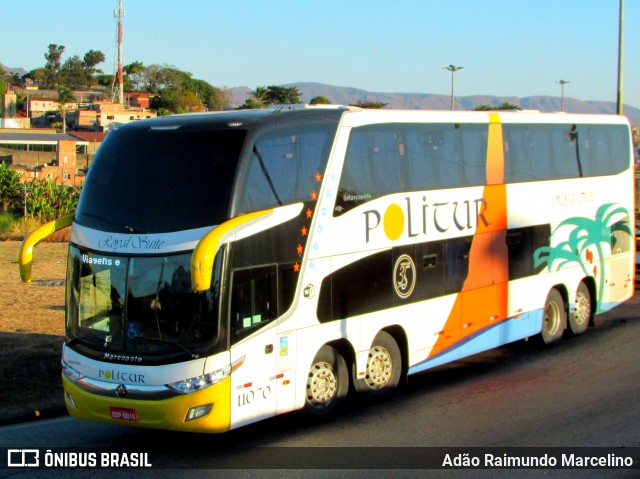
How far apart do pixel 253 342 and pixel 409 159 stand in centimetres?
390

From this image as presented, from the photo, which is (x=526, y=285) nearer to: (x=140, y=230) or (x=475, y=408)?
(x=475, y=408)

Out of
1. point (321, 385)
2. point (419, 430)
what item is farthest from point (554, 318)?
point (321, 385)

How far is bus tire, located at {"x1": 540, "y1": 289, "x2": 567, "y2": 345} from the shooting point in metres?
15.1

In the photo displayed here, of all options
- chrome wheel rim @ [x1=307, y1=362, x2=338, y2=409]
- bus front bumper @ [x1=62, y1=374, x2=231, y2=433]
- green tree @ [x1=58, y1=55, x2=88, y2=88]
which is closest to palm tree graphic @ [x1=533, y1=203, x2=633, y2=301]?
chrome wheel rim @ [x1=307, y1=362, x2=338, y2=409]

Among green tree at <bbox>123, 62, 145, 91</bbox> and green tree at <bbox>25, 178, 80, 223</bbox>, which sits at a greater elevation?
green tree at <bbox>123, 62, 145, 91</bbox>

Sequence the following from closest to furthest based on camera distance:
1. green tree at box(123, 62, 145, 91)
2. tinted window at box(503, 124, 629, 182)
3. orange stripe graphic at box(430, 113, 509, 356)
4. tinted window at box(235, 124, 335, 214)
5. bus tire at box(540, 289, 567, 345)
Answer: tinted window at box(235, 124, 335, 214) < orange stripe graphic at box(430, 113, 509, 356) < tinted window at box(503, 124, 629, 182) < bus tire at box(540, 289, 567, 345) < green tree at box(123, 62, 145, 91)

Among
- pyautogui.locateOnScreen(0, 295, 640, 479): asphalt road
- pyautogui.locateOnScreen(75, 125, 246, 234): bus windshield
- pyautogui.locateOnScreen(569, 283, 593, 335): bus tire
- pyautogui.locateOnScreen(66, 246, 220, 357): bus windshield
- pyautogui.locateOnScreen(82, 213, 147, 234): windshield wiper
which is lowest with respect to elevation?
pyautogui.locateOnScreen(0, 295, 640, 479): asphalt road

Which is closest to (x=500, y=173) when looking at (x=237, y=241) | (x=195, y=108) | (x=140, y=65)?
(x=237, y=241)

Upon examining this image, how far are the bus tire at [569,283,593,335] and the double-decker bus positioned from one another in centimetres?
235

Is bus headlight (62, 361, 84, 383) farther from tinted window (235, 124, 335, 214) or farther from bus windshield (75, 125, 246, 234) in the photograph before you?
tinted window (235, 124, 335, 214)

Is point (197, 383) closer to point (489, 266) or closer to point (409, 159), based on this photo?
point (409, 159)

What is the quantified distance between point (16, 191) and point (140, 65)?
273 ft

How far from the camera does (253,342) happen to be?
9.26 metres

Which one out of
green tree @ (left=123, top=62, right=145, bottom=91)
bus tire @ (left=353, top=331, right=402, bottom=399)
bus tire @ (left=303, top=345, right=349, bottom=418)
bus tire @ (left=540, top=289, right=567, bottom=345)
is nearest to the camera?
bus tire @ (left=303, top=345, right=349, bottom=418)
